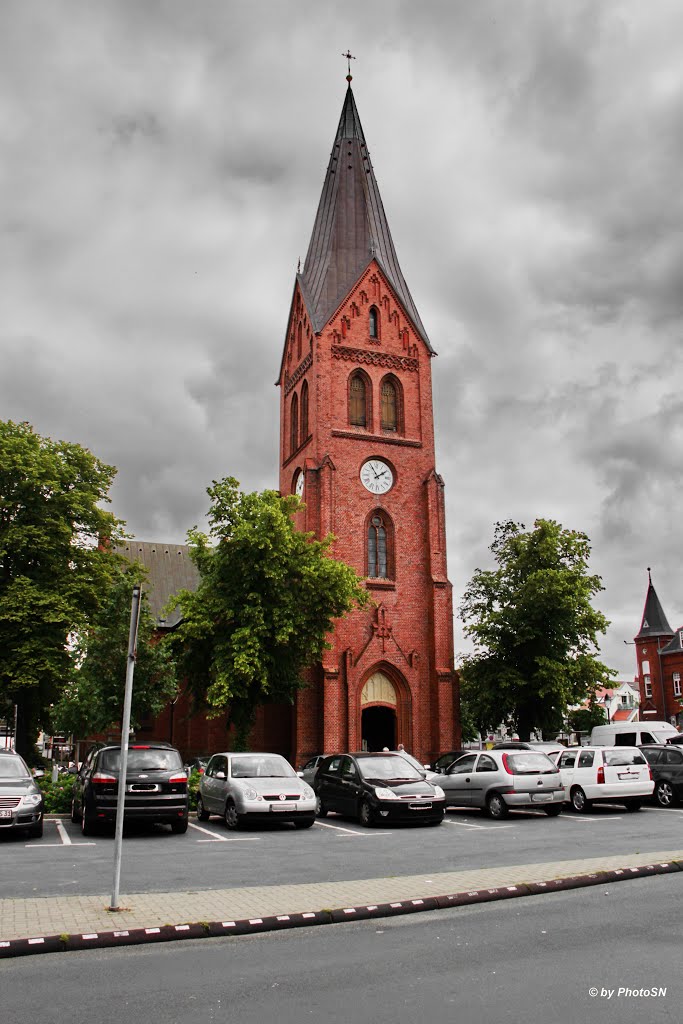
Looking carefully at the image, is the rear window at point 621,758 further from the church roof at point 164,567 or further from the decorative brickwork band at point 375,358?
the church roof at point 164,567

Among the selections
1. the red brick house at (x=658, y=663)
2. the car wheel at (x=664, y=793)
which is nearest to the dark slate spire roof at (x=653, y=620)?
the red brick house at (x=658, y=663)

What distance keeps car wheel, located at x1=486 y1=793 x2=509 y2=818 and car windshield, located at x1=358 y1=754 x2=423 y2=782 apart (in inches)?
65.4

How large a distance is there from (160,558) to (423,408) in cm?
1755

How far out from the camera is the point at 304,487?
3738 cm

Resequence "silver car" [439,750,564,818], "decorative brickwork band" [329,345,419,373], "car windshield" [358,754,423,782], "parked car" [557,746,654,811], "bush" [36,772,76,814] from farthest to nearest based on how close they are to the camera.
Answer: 1. "decorative brickwork band" [329,345,419,373]
2. "parked car" [557,746,654,811]
3. "bush" [36,772,76,814]
4. "silver car" [439,750,564,818]
5. "car windshield" [358,754,423,782]

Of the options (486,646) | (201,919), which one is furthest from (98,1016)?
(486,646)

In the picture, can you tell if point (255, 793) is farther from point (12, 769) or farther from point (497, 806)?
point (497, 806)

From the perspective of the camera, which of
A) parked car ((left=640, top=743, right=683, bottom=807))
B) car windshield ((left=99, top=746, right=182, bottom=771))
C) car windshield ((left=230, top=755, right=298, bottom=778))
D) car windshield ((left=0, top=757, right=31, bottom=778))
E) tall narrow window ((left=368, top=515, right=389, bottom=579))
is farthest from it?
tall narrow window ((left=368, top=515, right=389, bottom=579))

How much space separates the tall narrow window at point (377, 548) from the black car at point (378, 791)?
60.0 ft

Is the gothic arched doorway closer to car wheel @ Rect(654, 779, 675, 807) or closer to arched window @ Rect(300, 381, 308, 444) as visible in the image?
arched window @ Rect(300, 381, 308, 444)

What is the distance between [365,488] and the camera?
126 ft

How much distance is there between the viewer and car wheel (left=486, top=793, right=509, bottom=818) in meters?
18.2

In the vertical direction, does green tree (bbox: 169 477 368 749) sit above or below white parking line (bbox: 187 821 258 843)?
above

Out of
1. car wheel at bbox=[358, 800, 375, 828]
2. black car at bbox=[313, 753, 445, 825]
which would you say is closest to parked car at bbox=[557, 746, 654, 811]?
black car at bbox=[313, 753, 445, 825]
